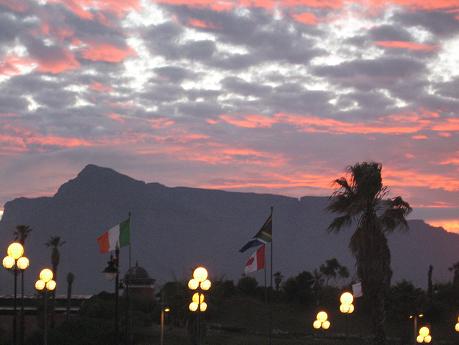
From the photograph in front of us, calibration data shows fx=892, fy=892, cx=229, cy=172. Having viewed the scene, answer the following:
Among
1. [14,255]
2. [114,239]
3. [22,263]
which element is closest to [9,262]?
[14,255]

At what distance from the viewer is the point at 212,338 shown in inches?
2756

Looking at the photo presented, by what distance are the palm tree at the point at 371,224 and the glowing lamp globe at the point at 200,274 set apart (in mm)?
15873

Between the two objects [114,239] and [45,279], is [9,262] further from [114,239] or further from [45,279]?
[114,239]

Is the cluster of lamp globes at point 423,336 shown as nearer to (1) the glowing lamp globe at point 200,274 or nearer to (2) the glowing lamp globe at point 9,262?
(1) the glowing lamp globe at point 200,274

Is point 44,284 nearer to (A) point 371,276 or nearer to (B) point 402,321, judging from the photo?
(A) point 371,276

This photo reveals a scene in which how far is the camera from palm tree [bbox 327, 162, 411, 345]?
145ft

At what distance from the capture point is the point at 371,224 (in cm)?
4491

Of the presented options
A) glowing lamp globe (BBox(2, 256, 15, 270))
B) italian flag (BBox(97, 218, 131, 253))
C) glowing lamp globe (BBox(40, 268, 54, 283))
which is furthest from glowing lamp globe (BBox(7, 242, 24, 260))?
italian flag (BBox(97, 218, 131, 253))

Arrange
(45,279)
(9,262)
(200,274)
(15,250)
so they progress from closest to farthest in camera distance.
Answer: (200,274) < (15,250) < (9,262) < (45,279)

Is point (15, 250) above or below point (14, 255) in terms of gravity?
above

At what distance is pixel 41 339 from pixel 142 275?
1748 inches

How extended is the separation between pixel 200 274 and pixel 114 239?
54.1ft

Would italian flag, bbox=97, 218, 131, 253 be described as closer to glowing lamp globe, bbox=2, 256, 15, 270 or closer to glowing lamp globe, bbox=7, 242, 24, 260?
glowing lamp globe, bbox=2, 256, 15, 270

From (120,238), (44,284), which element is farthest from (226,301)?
(44,284)
